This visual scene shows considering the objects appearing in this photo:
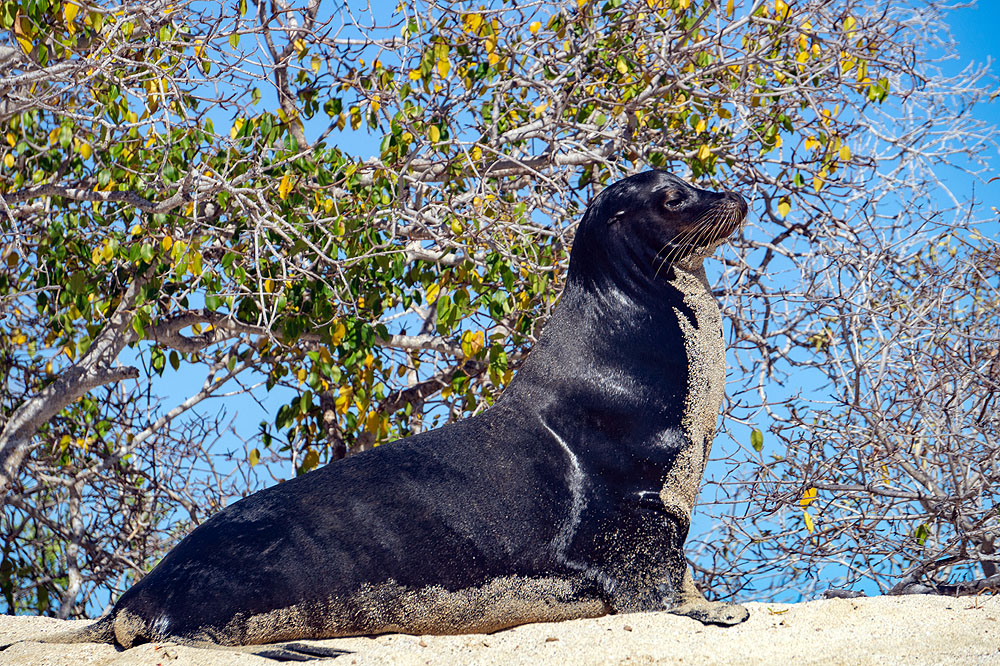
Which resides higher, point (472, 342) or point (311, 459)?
point (472, 342)

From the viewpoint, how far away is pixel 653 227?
3709 mm

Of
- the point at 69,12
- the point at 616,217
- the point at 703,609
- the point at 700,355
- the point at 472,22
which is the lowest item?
the point at 703,609

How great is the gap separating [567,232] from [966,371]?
7.31 ft

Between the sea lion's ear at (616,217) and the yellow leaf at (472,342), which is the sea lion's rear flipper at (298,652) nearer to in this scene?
the sea lion's ear at (616,217)

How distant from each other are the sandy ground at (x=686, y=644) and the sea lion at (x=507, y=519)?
0.09 meters

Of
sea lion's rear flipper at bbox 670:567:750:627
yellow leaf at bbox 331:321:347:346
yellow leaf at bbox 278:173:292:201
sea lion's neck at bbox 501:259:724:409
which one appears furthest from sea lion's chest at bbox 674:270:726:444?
yellow leaf at bbox 278:173:292:201

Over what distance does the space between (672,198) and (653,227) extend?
13cm

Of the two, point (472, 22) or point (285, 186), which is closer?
point (285, 186)

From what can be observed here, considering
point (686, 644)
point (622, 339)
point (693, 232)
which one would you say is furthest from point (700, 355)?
point (686, 644)

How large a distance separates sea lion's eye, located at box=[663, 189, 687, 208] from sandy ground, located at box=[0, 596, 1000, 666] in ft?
4.86

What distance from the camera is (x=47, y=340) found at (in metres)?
7.00

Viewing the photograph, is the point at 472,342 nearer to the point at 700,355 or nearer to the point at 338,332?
the point at 338,332

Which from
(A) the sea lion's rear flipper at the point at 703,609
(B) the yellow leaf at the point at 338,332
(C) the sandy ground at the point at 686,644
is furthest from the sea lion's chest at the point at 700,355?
(B) the yellow leaf at the point at 338,332

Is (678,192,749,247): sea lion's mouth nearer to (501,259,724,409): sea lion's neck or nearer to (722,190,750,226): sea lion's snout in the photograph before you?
(722,190,750,226): sea lion's snout
